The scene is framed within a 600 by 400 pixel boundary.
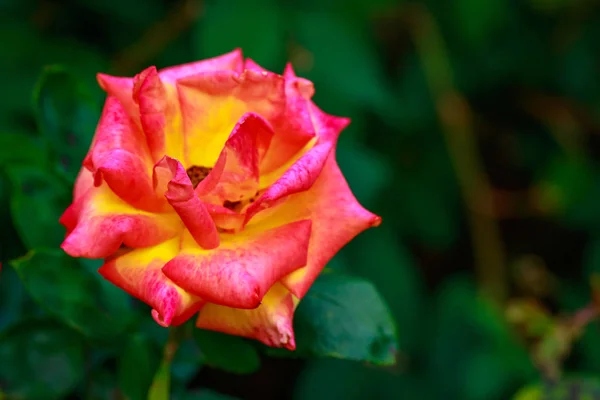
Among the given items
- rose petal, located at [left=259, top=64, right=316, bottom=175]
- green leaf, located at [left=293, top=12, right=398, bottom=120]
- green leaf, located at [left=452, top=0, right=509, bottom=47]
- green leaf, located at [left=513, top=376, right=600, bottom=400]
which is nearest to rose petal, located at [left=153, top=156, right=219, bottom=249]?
rose petal, located at [left=259, top=64, right=316, bottom=175]

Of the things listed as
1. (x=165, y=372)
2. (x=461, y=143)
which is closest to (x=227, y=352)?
(x=165, y=372)

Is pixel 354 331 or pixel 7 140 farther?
pixel 7 140

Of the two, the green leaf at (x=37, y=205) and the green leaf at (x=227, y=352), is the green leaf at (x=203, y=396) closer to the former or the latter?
the green leaf at (x=227, y=352)

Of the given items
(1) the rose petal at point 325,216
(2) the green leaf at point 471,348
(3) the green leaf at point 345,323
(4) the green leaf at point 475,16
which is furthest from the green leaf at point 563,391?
(4) the green leaf at point 475,16

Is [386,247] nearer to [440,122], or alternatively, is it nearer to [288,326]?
[440,122]

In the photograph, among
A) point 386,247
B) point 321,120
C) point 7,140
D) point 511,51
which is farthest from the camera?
point 511,51

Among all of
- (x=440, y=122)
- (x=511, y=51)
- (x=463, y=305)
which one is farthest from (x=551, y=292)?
(x=511, y=51)

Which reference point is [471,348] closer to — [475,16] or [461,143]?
[461,143]
